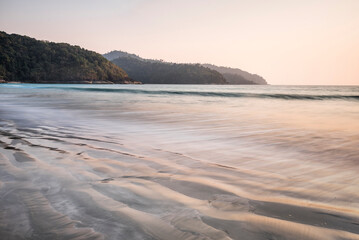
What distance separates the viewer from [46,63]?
98.3 metres

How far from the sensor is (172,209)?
159 cm

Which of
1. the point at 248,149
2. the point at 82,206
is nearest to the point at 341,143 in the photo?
the point at 248,149

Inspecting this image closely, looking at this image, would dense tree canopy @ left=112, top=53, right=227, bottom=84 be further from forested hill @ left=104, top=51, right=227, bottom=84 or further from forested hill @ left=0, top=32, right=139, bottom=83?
forested hill @ left=0, top=32, right=139, bottom=83

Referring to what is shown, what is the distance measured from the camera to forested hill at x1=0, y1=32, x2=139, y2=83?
301 feet

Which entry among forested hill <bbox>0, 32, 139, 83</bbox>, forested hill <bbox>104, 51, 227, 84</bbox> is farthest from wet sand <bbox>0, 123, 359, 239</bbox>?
forested hill <bbox>104, 51, 227, 84</bbox>

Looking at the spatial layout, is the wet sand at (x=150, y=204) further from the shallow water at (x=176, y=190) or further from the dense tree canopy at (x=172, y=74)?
the dense tree canopy at (x=172, y=74)

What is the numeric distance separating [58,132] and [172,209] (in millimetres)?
3581

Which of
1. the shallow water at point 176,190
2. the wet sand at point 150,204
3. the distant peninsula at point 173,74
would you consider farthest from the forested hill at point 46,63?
the wet sand at point 150,204

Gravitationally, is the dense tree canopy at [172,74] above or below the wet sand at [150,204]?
above

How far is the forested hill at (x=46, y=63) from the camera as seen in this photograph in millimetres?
91875

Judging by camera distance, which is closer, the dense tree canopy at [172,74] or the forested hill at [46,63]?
the forested hill at [46,63]

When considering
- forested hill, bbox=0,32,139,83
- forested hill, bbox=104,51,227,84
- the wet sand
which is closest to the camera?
the wet sand

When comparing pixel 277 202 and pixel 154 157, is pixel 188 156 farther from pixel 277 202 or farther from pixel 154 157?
pixel 277 202

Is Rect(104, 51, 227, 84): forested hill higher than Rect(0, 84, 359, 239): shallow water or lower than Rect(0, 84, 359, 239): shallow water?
higher
